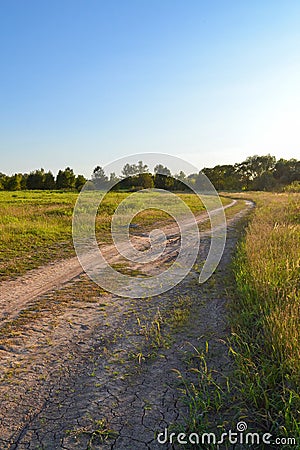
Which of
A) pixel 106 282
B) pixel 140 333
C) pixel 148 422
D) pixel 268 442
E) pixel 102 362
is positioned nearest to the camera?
pixel 268 442

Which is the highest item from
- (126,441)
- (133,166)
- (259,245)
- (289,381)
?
(133,166)

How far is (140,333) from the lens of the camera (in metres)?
4.45

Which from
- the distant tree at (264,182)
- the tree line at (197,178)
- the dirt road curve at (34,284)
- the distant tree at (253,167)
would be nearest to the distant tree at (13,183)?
the tree line at (197,178)

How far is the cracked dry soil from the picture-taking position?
9.04 ft

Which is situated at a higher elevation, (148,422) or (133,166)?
(133,166)

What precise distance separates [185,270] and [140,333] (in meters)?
3.33

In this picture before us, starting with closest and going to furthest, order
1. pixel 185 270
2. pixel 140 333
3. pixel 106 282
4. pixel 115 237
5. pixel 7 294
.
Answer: pixel 140 333 → pixel 7 294 → pixel 106 282 → pixel 185 270 → pixel 115 237

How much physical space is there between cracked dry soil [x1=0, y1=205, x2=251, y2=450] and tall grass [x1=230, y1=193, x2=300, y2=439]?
0.99 ft

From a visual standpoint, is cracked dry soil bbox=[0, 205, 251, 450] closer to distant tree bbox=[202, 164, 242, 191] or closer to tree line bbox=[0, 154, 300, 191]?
tree line bbox=[0, 154, 300, 191]

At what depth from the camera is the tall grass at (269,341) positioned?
2.77m

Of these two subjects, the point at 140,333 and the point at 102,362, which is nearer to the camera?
the point at 102,362

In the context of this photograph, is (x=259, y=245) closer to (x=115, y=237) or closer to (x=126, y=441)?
(x=126, y=441)

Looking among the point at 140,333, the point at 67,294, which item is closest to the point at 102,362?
the point at 140,333

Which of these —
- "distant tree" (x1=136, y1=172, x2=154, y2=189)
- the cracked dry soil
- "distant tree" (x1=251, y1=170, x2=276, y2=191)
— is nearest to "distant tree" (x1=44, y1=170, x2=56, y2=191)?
"distant tree" (x1=251, y1=170, x2=276, y2=191)
